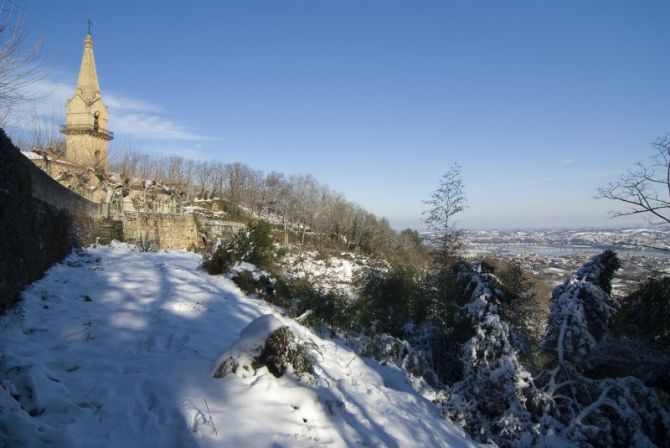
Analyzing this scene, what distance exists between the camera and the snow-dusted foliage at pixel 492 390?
18.3 feet

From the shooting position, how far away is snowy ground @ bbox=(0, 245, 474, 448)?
2.70 m

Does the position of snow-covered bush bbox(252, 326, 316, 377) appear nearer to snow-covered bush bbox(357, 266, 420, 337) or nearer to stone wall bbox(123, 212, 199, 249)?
snow-covered bush bbox(357, 266, 420, 337)

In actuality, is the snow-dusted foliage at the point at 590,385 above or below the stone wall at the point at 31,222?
below

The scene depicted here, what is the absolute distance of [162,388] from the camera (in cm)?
336

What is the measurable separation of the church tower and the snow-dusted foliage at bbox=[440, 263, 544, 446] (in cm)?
2837

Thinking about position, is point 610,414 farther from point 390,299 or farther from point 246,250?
point 246,250

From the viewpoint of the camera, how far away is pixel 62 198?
30.4ft

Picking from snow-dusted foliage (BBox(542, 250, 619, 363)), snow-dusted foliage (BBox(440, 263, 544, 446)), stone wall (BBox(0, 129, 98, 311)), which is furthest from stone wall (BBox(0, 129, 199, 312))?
snow-dusted foliage (BBox(542, 250, 619, 363))

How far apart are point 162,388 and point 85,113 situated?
30.4 metres

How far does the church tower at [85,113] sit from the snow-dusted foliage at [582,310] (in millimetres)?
29152

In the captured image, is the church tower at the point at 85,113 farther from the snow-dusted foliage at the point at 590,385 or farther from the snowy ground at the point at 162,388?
the snow-dusted foliage at the point at 590,385

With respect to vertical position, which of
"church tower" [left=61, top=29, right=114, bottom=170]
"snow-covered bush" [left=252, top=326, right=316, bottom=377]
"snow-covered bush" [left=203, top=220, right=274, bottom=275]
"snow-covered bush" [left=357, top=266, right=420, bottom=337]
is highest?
"church tower" [left=61, top=29, right=114, bottom=170]

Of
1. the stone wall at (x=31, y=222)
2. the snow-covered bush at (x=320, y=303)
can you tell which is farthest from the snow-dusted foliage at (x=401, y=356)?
the stone wall at (x=31, y=222)

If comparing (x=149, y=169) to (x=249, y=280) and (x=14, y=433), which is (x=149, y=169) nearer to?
(x=249, y=280)
